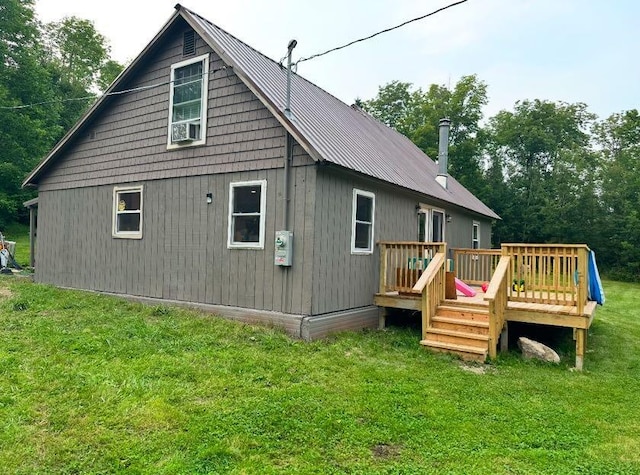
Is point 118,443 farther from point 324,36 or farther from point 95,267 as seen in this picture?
point 95,267

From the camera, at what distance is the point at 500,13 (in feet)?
24.8

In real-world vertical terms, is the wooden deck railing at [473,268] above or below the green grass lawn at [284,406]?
above

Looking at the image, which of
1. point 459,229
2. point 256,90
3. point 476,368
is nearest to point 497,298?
point 476,368

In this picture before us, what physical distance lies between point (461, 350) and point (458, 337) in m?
0.29

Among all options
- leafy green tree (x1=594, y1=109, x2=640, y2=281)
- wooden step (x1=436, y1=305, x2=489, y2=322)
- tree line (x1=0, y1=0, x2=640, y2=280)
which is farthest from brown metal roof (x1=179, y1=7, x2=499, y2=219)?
leafy green tree (x1=594, y1=109, x2=640, y2=281)

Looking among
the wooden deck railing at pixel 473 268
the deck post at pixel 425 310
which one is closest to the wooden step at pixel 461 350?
the deck post at pixel 425 310

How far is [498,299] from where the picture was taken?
259 inches

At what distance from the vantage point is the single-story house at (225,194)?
713 centimetres

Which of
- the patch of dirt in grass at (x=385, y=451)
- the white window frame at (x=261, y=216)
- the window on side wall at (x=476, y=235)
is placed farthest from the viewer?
the window on side wall at (x=476, y=235)

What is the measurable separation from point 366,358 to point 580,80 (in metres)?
31.2

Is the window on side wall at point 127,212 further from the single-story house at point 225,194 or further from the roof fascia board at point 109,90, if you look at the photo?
the roof fascia board at point 109,90

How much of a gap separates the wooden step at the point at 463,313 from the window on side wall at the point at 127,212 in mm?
6156

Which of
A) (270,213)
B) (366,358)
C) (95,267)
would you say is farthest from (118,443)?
(95,267)

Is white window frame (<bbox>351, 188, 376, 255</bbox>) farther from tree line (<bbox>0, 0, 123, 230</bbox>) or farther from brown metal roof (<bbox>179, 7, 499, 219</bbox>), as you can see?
tree line (<bbox>0, 0, 123, 230</bbox>)
